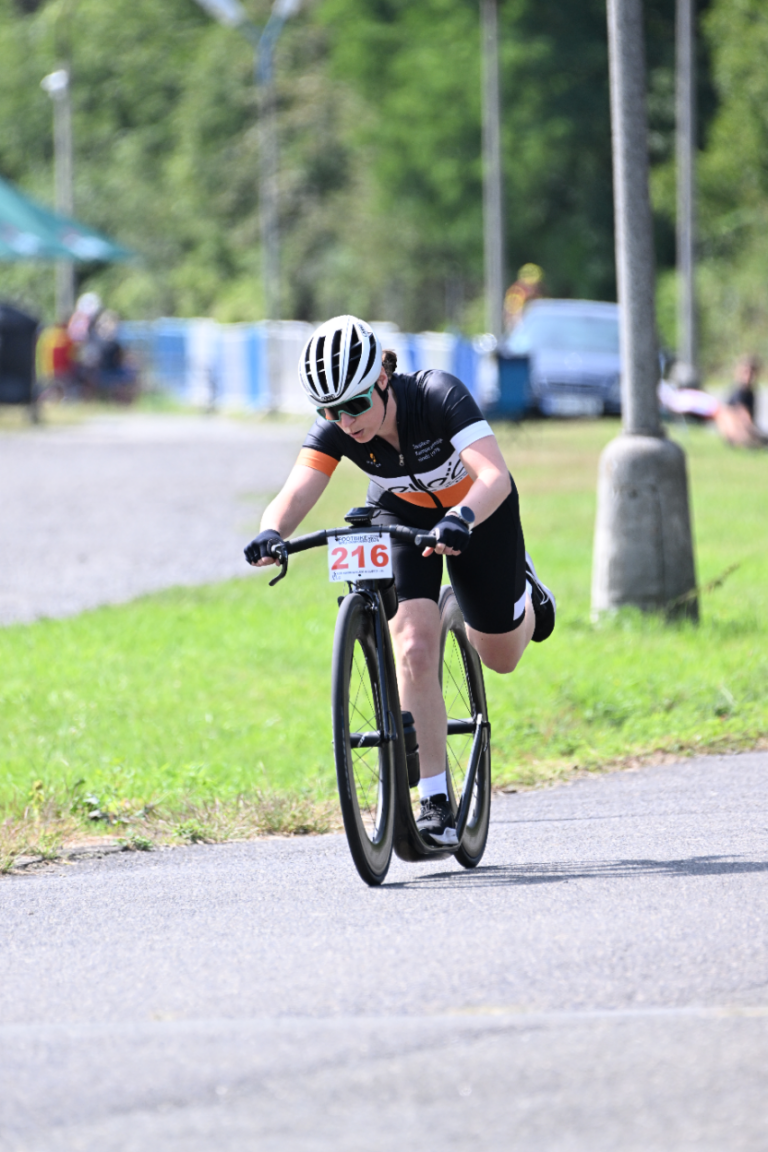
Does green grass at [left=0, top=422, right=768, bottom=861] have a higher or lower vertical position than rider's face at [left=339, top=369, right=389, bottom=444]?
lower

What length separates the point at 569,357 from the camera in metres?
30.8

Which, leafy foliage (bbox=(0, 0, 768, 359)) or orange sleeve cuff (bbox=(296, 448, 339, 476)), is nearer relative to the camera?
orange sleeve cuff (bbox=(296, 448, 339, 476))

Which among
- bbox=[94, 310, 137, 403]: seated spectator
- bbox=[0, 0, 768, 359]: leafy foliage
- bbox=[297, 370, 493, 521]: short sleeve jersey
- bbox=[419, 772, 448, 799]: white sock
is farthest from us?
bbox=[0, 0, 768, 359]: leafy foliage

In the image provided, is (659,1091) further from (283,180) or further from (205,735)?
(283,180)

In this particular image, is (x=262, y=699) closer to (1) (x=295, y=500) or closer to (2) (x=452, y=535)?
(1) (x=295, y=500)

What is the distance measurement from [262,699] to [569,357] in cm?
2184

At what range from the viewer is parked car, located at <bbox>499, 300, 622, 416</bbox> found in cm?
3022

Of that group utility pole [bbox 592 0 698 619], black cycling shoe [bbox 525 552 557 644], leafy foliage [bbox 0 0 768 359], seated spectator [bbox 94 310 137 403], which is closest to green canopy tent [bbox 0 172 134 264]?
seated spectator [bbox 94 310 137 403]

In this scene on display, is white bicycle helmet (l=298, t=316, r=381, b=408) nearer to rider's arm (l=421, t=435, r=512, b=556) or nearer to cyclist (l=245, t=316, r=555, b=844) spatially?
cyclist (l=245, t=316, r=555, b=844)

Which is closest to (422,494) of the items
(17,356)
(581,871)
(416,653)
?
(416,653)

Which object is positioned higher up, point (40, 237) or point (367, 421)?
point (40, 237)

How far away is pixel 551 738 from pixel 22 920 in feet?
11.8

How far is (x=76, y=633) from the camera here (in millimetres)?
11305

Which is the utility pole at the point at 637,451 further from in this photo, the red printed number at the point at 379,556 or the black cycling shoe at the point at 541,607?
the red printed number at the point at 379,556
